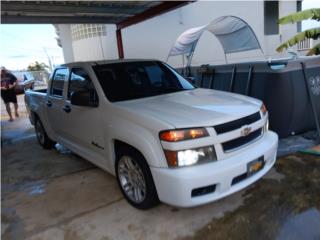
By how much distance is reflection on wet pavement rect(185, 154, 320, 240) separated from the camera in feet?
9.59

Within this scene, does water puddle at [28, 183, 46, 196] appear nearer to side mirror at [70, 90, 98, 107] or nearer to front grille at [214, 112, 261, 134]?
side mirror at [70, 90, 98, 107]

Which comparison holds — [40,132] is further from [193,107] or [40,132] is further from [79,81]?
[193,107]

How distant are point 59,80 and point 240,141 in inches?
131

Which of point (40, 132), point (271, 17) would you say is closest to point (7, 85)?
point (40, 132)

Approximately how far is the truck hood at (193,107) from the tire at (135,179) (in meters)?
0.49

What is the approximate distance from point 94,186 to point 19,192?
3.59 feet

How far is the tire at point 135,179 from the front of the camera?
3150mm

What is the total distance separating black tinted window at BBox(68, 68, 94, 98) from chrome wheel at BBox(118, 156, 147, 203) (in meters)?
1.16

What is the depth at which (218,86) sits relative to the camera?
21.0ft

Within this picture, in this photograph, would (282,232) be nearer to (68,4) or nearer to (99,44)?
(68,4)

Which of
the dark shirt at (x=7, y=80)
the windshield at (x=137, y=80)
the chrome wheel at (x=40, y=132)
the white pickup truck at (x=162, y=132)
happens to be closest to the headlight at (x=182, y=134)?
the white pickup truck at (x=162, y=132)

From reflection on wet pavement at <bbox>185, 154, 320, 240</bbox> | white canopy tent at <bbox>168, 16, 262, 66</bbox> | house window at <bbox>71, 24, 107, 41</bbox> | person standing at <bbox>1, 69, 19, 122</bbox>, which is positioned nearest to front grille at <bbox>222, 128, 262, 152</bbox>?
reflection on wet pavement at <bbox>185, 154, 320, 240</bbox>

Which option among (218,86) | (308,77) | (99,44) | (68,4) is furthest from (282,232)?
(99,44)

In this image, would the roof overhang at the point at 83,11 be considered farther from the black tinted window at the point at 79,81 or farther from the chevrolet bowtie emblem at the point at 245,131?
the chevrolet bowtie emblem at the point at 245,131
